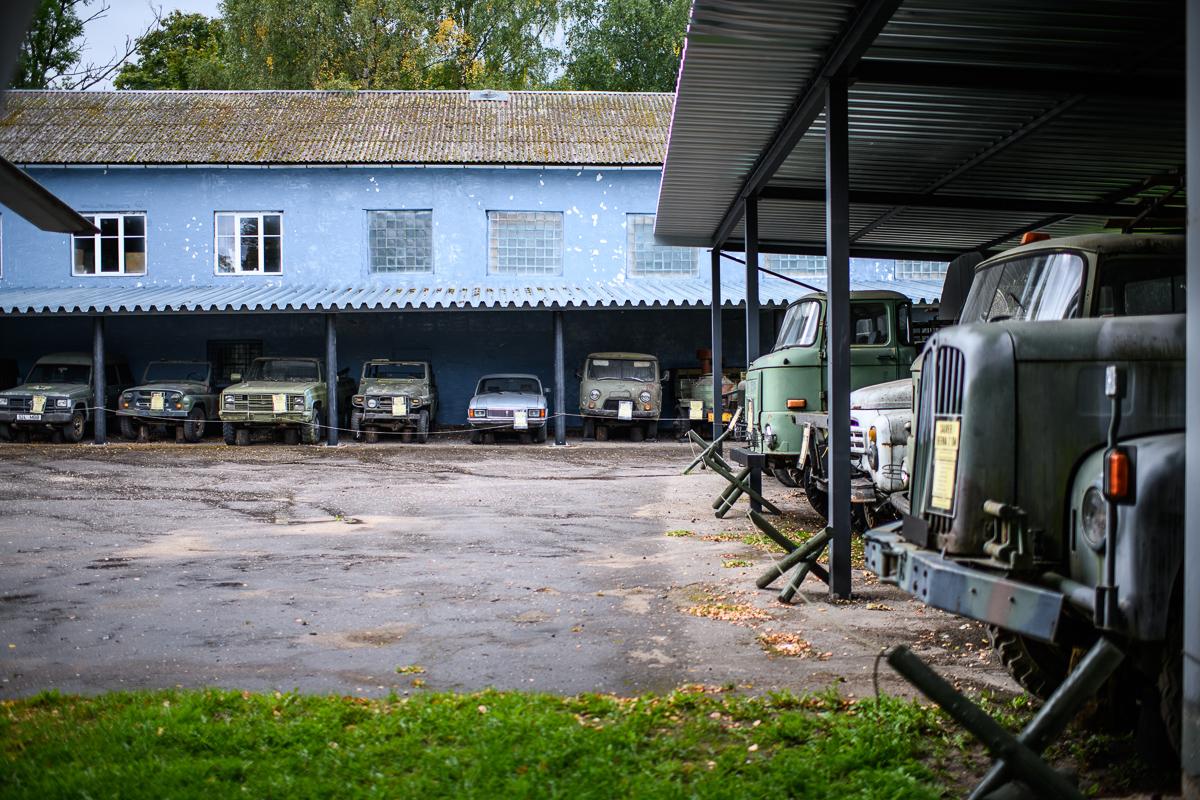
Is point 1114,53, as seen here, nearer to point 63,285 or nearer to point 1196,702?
point 1196,702

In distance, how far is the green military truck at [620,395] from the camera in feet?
67.9

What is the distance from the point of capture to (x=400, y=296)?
21.8 meters

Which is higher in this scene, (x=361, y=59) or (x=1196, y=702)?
(x=361, y=59)

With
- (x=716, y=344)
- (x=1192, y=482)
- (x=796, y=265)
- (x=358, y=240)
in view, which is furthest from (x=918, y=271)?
(x=1192, y=482)

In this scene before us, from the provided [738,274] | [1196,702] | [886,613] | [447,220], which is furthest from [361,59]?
[1196,702]

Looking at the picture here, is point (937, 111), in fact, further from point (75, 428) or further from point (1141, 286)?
point (75, 428)

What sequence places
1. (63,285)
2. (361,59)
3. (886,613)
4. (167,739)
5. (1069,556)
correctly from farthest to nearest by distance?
1. (361,59)
2. (63,285)
3. (886,613)
4. (167,739)
5. (1069,556)

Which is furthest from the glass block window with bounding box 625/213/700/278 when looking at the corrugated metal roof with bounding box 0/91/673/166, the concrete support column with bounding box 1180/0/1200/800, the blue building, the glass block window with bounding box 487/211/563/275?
the concrete support column with bounding box 1180/0/1200/800

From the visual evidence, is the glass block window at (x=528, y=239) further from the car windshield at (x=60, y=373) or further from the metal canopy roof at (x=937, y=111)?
the metal canopy roof at (x=937, y=111)

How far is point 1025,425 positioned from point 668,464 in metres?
13.0

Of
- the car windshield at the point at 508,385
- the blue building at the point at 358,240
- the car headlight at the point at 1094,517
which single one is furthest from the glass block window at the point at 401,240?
the car headlight at the point at 1094,517

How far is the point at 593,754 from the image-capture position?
379 cm

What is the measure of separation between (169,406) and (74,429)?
2.31 m

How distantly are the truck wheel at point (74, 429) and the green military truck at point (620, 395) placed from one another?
11368mm
